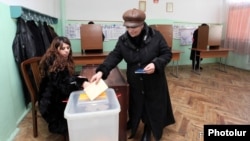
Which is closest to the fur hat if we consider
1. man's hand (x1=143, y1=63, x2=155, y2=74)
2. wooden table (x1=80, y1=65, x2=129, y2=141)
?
man's hand (x1=143, y1=63, x2=155, y2=74)

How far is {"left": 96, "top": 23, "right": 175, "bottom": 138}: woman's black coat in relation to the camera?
1598 millimetres

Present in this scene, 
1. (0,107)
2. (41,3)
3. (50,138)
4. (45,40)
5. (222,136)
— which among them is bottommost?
(50,138)

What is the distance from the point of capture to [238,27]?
16.9 ft

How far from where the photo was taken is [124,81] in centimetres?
176

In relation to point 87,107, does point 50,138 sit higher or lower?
lower

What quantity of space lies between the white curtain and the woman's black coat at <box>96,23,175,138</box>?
425 cm

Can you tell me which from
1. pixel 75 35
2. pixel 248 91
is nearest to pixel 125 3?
pixel 75 35

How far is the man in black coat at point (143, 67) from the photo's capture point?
1.51 meters

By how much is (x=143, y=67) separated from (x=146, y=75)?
83 millimetres

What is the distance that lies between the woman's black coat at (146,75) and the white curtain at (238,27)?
4.25 meters

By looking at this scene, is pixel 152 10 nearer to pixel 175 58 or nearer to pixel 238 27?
pixel 175 58

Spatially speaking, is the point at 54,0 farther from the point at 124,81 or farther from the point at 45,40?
the point at 124,81

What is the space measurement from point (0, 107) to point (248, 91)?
3825mm

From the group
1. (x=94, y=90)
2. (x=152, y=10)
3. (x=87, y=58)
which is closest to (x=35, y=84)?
(x=94, y=90)
